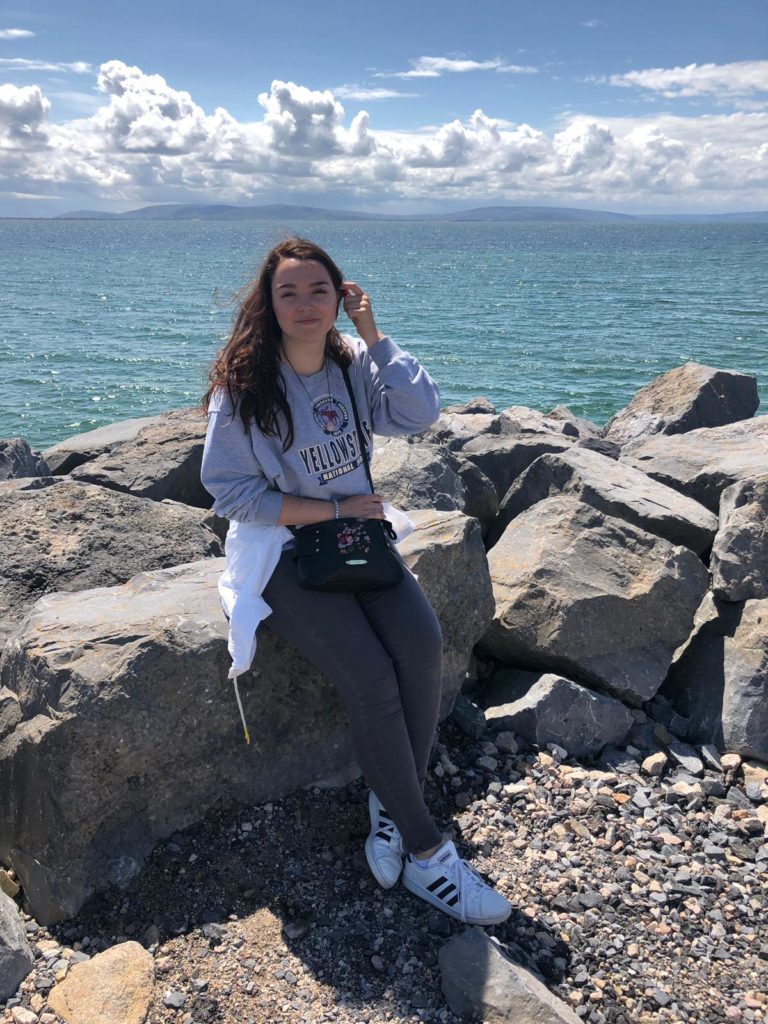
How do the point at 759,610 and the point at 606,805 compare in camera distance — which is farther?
the point at 759,610

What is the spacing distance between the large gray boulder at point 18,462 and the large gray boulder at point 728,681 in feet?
25.3

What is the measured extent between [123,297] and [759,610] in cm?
5277

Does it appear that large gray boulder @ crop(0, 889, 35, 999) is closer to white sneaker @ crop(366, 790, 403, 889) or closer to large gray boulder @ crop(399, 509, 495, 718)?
white sneaker @ crop(366, 790, 403, 889)

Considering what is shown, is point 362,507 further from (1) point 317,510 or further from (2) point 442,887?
(2) point 442,887

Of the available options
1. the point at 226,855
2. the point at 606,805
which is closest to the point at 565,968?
the point at 606,805

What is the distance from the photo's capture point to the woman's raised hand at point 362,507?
14.4 feet

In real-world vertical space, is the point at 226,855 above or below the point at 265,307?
below

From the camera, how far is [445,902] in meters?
3.97

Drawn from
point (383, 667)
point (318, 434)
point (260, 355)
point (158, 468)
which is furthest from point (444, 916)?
point (158, 468)

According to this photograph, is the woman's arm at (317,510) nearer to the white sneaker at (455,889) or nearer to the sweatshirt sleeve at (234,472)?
the sweatshirt sleeve at (234,472)

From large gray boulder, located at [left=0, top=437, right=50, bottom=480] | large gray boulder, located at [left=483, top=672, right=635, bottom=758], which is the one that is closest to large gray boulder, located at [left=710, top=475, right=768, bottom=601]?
large gray boulder, located at [left=483, top=672, right=635, bottom=758]

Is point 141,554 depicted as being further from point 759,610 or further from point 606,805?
point 759,610

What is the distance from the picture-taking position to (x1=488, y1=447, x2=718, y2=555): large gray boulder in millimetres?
6992

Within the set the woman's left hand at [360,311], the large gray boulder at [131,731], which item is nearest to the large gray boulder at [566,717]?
the large gray boulder at [131,731]
